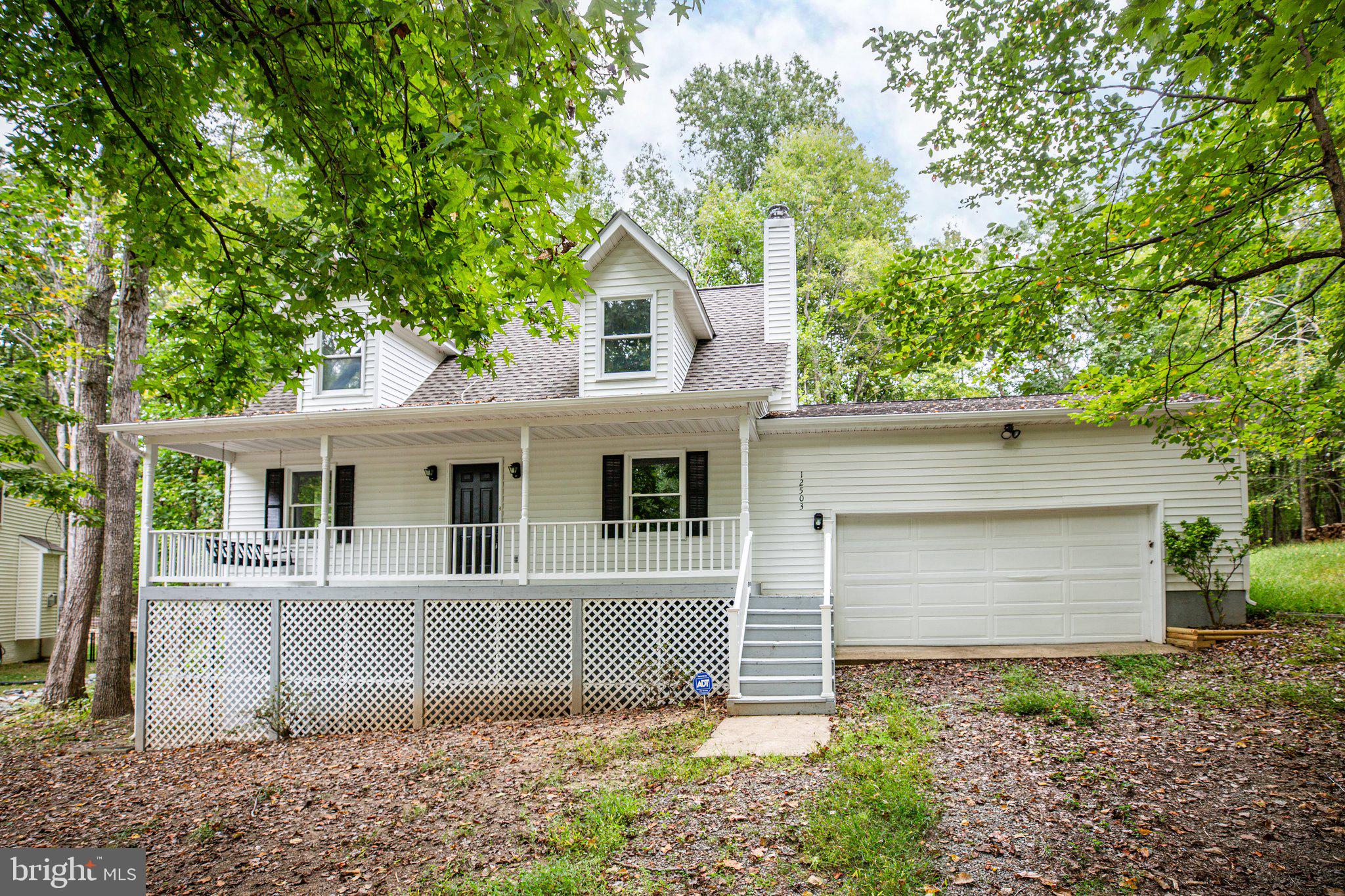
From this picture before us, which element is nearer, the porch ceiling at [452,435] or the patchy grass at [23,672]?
the porch ceiling at [452,435]

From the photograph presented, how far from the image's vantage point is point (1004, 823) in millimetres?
5086

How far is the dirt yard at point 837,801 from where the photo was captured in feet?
15.1

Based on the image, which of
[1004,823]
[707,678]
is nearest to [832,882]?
[1004,823]

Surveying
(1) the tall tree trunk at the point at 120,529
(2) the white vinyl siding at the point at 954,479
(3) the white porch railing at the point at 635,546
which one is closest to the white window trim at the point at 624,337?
(2) the white vinyl siding at the point at 954,479

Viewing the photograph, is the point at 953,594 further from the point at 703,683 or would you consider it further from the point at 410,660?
the point at 410,660

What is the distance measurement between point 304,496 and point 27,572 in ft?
39.2

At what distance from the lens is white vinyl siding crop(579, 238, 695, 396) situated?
12.1 meters

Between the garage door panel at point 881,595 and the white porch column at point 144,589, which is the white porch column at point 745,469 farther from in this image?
the white porch column at point 144,589

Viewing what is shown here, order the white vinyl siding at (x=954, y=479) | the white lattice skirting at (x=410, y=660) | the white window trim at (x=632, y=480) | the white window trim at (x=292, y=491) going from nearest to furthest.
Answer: the white lattice skirting at (x=410, y=660)
the white vinyl siding at (x=954, y=479)
the white window trim at (x=632, y=480)
the white window trim at (x=292, y=491)

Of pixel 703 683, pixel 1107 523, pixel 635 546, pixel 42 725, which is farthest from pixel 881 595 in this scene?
pixel 42 725

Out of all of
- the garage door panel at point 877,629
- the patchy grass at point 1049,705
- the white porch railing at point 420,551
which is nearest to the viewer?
the patchy grass at point 1049,705

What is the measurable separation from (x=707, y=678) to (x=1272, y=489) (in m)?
23.1

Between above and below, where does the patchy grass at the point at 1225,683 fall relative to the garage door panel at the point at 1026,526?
below

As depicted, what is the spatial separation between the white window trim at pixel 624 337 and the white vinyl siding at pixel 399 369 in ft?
12.3
